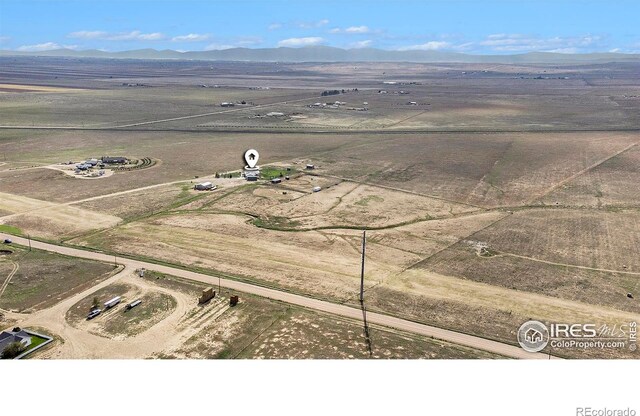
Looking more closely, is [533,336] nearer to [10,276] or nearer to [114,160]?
[10,276]

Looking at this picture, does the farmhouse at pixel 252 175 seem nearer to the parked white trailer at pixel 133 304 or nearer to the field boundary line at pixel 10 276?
the field boundary line at pixel 10 276

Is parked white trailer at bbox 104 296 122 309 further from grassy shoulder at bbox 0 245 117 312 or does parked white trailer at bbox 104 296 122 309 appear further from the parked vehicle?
grassy shoulder at bbox 0 245 117 312

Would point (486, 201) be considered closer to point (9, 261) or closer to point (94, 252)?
point (94, 252)

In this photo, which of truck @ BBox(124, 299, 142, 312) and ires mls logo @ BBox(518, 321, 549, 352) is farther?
truck @ BBox(124, 299, 142, 312)

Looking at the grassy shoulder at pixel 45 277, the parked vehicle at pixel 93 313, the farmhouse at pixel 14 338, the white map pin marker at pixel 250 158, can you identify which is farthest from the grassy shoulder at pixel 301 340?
the white map pin marker at pixel 250 158

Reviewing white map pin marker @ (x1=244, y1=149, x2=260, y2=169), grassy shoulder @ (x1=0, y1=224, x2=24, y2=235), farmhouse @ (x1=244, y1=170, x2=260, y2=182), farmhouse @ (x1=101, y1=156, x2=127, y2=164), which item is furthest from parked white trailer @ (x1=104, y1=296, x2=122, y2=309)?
farmhouse @ (x1=101, y1=156, x2=127, y2=164)

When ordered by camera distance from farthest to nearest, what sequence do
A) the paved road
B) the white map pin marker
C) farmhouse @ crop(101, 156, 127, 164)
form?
farmhouse @ crop(101, 156, 127, 164) < the white map pin marker < the paved road
